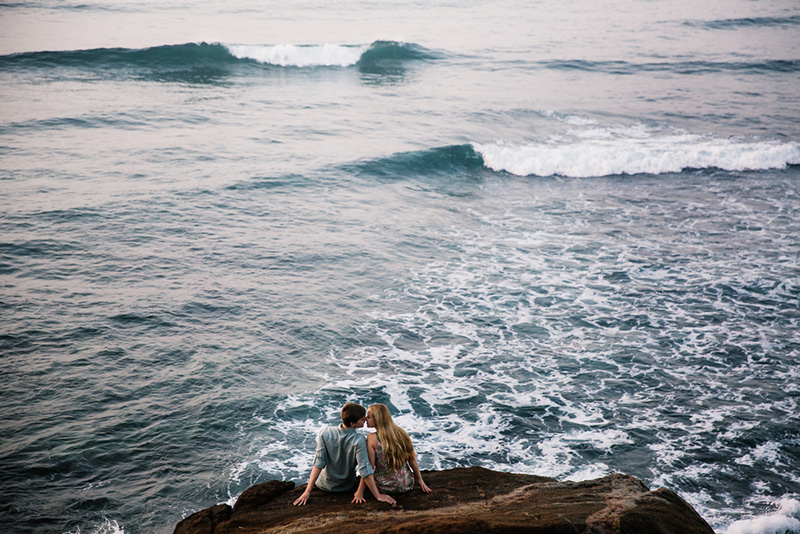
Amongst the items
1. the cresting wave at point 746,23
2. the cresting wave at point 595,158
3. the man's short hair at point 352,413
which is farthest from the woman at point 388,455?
the cresting wave at point 746,23

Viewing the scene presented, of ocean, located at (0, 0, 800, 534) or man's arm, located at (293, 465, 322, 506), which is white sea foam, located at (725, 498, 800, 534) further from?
man's arm, located at (293, 465, 322, 506)

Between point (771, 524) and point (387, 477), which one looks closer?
point (387, 477)

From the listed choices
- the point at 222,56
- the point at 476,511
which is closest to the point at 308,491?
the point at 476,511

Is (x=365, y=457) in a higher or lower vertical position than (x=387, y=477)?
higher

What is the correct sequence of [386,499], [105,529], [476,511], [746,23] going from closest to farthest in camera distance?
[476,511] → [386,499] → [105,529] → [746,23]

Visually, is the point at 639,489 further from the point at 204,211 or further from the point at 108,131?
the point at 108,131

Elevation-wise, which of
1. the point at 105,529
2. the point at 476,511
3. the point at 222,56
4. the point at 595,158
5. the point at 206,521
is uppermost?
the point at 222,56

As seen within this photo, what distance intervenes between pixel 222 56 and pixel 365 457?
28793 mm

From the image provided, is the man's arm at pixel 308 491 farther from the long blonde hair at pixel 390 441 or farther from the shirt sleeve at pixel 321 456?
the long blonde hair at pixel 390 441

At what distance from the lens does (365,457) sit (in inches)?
200

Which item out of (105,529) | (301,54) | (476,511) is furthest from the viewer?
(301,54)

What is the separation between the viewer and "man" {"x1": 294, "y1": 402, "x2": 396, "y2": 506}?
16.5 ft

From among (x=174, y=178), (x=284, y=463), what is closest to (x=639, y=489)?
(x=284, y=463)

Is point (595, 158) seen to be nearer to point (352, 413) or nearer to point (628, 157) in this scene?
point (628, 157)
